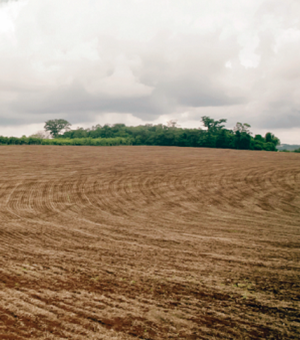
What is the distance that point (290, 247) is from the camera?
623 cm

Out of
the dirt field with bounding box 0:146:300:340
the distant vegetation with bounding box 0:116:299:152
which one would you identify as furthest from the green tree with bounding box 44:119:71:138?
the dirt field with bounding box 0:146:300:340

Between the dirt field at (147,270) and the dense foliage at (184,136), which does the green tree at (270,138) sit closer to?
the dense foliage at (184,136)

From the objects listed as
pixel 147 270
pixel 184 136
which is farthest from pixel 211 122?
pixel 147 270

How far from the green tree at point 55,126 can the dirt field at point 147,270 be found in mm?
95341

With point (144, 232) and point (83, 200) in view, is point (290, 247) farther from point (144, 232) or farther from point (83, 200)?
point (83, 200)

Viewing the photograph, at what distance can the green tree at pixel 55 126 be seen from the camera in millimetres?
102031

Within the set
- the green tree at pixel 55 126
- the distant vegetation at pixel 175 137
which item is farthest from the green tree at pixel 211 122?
the green tree at pixel 55 126

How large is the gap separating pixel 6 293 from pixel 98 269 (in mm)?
1383

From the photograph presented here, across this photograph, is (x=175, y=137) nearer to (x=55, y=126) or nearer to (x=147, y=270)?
(x=55, y=126)

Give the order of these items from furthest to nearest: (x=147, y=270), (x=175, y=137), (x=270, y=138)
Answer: (x=270, y=138) → (x=175, y=137) → (x=147, y=270)

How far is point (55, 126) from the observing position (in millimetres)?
102188

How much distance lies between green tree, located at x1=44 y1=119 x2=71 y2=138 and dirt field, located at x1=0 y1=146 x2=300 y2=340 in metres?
95.3

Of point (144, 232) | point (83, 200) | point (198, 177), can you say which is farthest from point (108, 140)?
point (144, 232)

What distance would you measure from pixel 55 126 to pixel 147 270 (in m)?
103
